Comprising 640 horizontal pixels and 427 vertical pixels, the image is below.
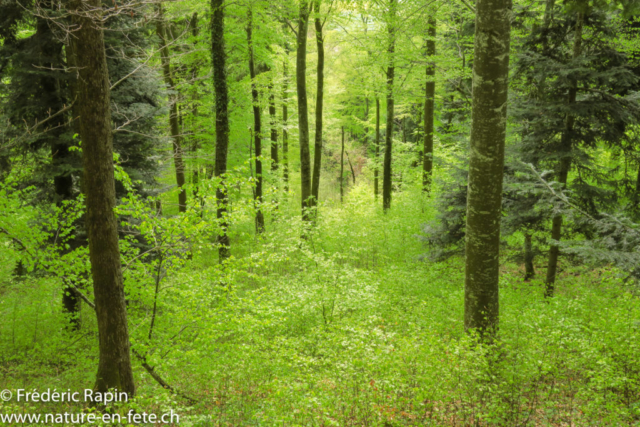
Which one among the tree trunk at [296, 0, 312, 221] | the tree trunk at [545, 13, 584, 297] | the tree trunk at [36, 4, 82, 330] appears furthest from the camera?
the tree trunk at [296, 0, 312, 221]

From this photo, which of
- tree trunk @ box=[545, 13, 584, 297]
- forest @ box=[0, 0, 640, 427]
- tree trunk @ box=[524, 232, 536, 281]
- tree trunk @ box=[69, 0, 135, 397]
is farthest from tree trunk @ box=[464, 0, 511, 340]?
tree trunk @ box=[69, 0, 135, 397]

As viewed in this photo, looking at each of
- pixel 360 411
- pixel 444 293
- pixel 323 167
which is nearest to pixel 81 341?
pixel 360 411

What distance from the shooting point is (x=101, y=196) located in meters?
4.89

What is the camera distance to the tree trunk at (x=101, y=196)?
15.4 feet

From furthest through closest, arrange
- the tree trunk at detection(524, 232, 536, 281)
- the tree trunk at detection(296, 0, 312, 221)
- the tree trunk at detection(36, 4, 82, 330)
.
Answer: the tree trunk at detection(296, 0, 312, 221), the tree trunk at detection(524, 232, 536, 281), the tree trunk at detection(36, 4, 82, 330)

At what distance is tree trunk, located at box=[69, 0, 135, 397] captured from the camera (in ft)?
15.4

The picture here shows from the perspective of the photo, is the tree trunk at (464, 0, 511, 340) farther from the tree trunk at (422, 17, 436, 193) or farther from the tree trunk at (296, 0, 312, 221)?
the tree trunk at (422, 17, 436, 193)

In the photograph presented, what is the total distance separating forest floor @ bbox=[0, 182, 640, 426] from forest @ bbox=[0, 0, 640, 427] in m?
0.05

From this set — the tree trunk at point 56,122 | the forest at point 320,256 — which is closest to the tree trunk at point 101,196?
the forest at point 320,256

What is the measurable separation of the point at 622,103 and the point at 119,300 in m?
10.6

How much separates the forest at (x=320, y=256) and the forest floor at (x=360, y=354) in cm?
5

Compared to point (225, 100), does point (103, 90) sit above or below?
below

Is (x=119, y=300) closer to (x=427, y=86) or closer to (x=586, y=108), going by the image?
(x=586, y=108)

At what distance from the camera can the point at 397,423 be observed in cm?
398
